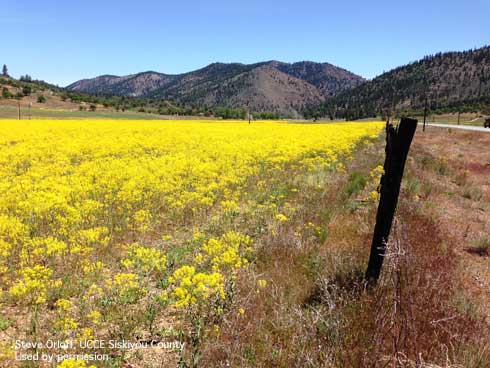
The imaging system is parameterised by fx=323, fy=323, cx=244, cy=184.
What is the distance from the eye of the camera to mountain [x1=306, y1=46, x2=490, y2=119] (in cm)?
13362

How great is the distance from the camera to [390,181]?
13.7 ft

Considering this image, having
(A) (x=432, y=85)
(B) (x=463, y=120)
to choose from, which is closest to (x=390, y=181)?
(B) (x=463, y=120)

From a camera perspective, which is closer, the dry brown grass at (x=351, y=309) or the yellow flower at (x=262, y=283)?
the dry brown grass at (x=351, y=309)

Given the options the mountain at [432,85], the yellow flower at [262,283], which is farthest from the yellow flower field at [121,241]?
the mountain at [432,85]

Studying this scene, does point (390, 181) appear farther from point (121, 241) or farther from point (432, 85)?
point (432, 85)

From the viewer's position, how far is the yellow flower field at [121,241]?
4320 mm

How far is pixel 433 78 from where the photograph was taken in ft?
509

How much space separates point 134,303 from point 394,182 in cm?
406

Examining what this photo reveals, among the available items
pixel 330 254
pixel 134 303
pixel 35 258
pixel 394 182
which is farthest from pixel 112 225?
pixel 394 182

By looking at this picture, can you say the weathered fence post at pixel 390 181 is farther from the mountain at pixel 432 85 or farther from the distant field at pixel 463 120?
the mountain at pixel 432 85

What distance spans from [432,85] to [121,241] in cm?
17654

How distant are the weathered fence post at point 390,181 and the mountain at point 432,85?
130 meters

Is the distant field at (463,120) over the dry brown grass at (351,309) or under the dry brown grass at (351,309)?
over

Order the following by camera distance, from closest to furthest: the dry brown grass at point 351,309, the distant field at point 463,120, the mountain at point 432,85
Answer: the dry brown grass at point 351,309, the distant field at point 463,120, the mountain at point 432,85
